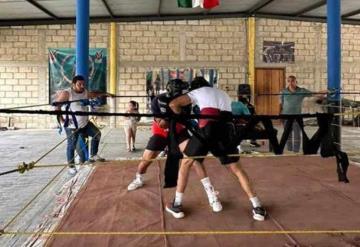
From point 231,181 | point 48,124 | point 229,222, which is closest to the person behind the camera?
point 229,222

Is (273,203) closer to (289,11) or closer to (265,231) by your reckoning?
(265,231)

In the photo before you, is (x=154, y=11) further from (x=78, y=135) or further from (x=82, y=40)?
(x=78, y=135)

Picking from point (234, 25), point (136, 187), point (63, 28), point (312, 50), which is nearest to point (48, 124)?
point (63, 28)

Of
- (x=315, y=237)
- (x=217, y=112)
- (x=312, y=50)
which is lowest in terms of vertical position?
(x=315, y=237)

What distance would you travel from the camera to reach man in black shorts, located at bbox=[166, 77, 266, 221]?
3557mm

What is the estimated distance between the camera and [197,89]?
3711 mm

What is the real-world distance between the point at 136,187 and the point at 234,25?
449 inches

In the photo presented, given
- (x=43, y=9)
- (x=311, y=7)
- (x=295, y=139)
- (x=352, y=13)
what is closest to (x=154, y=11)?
(x=43, y=9)

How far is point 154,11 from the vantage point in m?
12.8

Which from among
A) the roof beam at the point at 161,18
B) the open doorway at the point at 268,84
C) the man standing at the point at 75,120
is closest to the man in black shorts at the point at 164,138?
the man standing at the point at 75,120

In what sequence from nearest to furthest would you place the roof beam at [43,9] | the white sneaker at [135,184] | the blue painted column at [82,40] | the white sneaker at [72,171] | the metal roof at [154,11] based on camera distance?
the white sneaker at [135,184]
the white sneaker at [72,171]
the blue painted column at [82,40]
the roof beam at [43,9]
the metal roof at [154,11]

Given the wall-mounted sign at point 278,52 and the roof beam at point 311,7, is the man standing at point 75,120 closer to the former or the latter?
the roof beam at point 311,7

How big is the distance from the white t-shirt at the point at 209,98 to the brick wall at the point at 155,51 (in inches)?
448

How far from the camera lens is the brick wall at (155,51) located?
1482 centimetres
